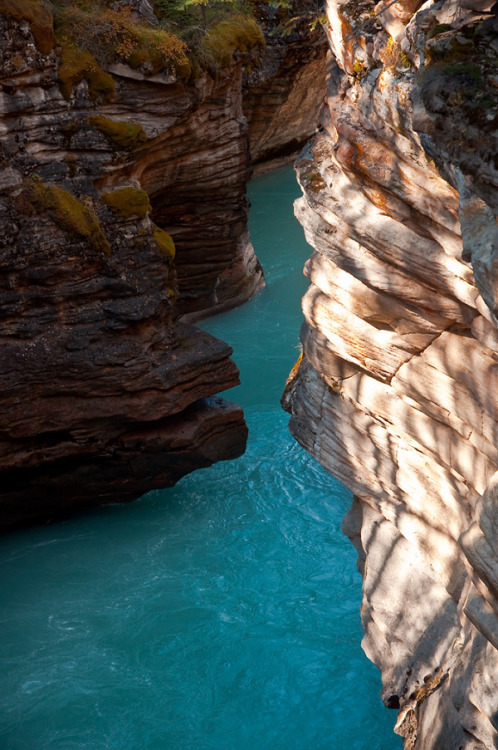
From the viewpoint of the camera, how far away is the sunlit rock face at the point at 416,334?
4.77 metres

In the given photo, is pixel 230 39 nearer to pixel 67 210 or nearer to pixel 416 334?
pixel 67 210

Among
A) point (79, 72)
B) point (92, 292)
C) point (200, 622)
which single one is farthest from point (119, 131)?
point (200, 622)

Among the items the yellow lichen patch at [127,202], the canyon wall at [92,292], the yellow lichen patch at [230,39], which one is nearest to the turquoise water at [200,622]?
→ the canyon wall at [92,292]

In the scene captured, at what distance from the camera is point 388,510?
905 centimetres

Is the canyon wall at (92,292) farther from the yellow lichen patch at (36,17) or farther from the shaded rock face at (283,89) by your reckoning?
the shaded rock face at (283,89)

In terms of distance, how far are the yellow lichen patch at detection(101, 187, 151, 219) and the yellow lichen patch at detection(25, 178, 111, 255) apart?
356mm

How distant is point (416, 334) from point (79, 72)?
21.7 ft

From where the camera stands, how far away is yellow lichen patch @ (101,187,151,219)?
452 inches

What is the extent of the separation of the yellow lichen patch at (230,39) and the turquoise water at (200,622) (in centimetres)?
712

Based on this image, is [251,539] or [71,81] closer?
[71,81]

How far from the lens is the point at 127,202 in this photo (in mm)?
11578

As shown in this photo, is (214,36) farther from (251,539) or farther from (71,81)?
(251,539)

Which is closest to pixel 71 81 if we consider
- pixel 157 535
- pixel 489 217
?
pixel 157 535

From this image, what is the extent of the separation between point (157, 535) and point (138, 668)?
2.78m
